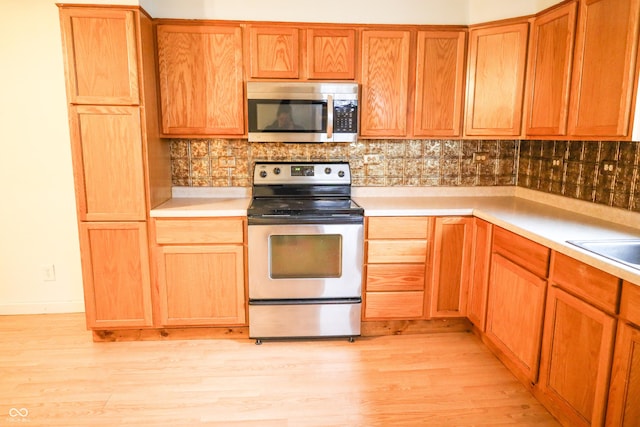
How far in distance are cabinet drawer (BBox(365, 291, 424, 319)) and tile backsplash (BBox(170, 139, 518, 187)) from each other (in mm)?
898

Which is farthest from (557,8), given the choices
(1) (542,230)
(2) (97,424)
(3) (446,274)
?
(2) (97,424)

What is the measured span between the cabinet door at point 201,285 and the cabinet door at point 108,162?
38cm

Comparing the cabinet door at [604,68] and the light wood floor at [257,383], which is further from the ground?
the cabinet door at [604,68]

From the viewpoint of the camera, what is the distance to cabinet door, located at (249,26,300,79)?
9.27 ft

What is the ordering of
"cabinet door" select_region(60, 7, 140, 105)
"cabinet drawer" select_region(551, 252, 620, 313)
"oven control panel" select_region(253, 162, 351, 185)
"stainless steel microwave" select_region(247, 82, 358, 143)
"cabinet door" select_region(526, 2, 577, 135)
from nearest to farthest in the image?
"cabinet drawer" select_region(551, 252, 620, 313) < "cabinet door" select_region(526, 2, 577, 135) < "cabinet door" select_region(60, 7, 140, 105) < "stainless steel microwave" select_region(247, 82, 358, 143) < "oven control panel" select_region(253, 162, 351, 185)

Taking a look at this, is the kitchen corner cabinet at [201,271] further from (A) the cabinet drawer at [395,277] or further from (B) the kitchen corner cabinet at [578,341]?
(B) the kitchen corner cabinet at [578,341]

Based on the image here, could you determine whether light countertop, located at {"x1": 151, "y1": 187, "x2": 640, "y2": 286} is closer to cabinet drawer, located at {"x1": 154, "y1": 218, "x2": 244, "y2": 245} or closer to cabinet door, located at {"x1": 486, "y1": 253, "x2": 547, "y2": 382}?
cabinet drawer, located at {"x1": 154, "y1": 218, "x2": 244, "y2": 245}

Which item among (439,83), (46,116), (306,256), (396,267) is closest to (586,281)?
(396,267)

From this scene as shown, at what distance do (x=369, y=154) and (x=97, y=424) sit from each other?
2.41 meters

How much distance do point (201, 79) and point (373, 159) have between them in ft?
4.51

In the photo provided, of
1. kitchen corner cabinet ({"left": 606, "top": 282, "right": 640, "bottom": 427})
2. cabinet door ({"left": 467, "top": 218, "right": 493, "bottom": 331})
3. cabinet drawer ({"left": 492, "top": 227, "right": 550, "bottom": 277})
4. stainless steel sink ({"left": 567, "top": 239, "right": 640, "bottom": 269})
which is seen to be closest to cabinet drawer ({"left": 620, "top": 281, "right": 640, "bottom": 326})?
kitchen corner cabinet ({"left": 606, "top": 282, "right": 640, "bottom": 427})

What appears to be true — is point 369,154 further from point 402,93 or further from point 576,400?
point 576,400

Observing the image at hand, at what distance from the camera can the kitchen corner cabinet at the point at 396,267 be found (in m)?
2.79

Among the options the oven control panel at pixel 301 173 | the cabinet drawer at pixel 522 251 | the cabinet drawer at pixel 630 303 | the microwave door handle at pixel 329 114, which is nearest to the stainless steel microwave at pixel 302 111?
the microwave door handle at pixel 329 114
